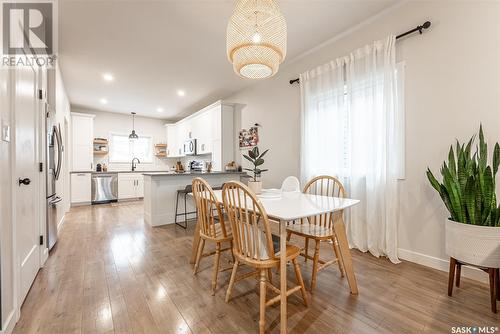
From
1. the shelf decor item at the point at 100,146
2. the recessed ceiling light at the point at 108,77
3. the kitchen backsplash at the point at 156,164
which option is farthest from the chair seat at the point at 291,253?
the shelf decor item at the point at 100,146

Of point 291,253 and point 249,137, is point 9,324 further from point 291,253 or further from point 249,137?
point 249,137

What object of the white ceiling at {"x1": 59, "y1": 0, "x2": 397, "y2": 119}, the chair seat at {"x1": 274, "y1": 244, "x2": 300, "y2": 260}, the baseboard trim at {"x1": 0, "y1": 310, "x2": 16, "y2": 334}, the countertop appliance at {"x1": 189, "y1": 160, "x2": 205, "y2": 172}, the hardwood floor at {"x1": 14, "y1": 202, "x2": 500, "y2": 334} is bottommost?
the hardwood floor at {"x1": 14, "y1": 202, "x2": 500, "y2": 334}

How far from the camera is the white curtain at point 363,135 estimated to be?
2346 mm

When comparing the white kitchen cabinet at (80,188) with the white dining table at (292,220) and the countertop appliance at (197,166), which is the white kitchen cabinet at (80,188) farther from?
the white dining table at (292,220)

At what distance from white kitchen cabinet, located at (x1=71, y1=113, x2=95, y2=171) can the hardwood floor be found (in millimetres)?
4027

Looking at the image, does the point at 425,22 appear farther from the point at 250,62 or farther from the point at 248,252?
the point at 248,252

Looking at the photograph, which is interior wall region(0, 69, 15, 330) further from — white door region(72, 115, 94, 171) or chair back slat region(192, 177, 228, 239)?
white door region(72, 115, 94, 171)

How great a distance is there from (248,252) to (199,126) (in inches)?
189

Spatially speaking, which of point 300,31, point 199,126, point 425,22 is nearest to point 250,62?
point 300,31

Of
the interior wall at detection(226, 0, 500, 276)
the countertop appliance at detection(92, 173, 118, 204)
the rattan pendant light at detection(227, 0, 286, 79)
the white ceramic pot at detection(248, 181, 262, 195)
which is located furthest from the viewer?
the countertop appliance at detection(92, 173, 118, 204)

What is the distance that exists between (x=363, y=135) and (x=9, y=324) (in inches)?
131

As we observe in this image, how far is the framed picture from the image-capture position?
14.7ft

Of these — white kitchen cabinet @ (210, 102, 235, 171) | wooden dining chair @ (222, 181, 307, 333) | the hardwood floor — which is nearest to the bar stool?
white kitchen cabinet @ (210, 102, 235, 171)

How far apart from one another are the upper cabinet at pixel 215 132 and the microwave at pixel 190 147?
11 cm
